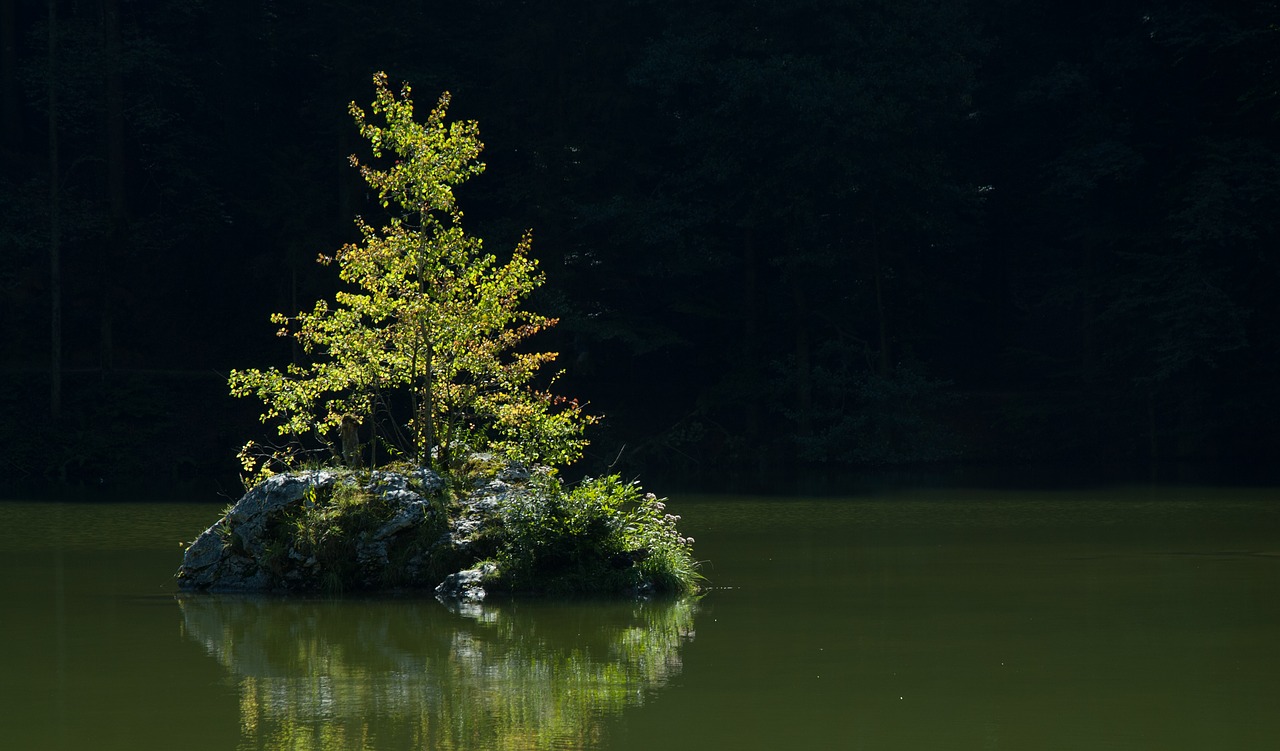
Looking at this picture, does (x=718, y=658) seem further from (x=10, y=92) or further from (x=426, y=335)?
(x=10, y=92)

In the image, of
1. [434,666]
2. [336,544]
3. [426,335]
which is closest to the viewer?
[434,666]

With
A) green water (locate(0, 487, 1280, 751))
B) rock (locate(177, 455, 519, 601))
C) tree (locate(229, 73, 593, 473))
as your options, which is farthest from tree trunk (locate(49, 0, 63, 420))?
rock (locate(177, 455, 519, 601))

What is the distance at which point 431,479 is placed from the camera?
53.0ft

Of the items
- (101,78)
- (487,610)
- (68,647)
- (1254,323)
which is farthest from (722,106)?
(68,647)

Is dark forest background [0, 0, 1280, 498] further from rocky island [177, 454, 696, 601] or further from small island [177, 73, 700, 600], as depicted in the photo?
rocky island [177, 454, 696, 601]

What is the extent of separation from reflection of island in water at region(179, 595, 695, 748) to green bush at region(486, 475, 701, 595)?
724mm

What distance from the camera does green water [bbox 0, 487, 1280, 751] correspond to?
8.60 m

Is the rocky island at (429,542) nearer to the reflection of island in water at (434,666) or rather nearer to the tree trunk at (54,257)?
the reflection of island in water at (434,666)

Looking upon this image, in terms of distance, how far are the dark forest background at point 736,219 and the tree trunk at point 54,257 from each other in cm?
12

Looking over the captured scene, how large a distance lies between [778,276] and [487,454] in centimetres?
2538

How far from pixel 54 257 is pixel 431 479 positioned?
80.6 feet

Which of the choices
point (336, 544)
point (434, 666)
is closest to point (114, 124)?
point (336, 544)

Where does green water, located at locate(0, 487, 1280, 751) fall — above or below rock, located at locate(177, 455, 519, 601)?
below

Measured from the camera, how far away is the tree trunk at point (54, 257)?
36031mm
